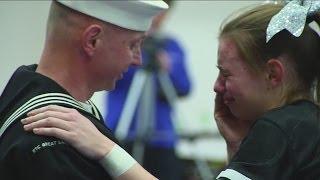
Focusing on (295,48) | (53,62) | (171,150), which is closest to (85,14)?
(53,62)

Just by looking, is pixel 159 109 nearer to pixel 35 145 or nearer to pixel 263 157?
pixel 263 157

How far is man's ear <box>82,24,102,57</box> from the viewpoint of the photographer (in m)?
1.25

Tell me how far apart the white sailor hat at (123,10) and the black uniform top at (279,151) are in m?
0.30

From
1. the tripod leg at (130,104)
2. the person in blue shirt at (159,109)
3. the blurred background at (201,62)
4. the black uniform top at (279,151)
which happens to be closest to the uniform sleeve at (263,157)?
the black uniform top at (279,151)

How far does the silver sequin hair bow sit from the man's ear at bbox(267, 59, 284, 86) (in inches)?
2.1

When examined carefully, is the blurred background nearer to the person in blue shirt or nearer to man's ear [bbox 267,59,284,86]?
the person in blue shirt

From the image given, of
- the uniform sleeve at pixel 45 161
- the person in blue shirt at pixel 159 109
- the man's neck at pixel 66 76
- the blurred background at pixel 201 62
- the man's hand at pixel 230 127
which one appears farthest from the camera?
the blurred background at pixel 201 62

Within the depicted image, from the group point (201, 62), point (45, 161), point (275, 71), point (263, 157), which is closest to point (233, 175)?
point (263, 157)

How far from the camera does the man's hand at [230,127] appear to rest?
1.64 meters

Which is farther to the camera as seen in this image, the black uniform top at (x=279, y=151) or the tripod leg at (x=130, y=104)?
the tripod leg at (x=130, y=104)

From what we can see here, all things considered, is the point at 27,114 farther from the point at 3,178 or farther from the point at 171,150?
the point at 171,150

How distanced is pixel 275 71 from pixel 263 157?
0.67 ft

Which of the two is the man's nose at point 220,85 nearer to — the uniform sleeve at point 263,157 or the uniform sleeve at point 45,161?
the uniform sleeve at point 263,157

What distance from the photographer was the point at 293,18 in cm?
138
